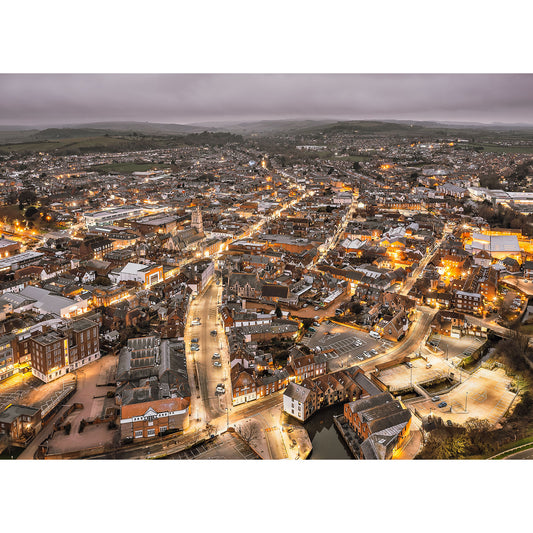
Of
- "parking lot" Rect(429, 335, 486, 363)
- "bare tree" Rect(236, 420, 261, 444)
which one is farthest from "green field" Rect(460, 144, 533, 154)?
"bare tree" Rect(236, 420, 261, 444)

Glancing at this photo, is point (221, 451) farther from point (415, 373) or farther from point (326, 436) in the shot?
point (415, 373)


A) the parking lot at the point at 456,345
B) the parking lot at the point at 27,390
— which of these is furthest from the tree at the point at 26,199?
the parking lot at the point at 456,345

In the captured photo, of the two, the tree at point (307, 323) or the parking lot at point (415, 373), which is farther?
the tree at point (307, 323)

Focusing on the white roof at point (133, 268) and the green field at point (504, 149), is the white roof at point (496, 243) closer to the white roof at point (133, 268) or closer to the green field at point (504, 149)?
the white roof at point (133, 268)

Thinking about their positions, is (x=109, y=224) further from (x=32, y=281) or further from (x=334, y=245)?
(x=334, y=245)

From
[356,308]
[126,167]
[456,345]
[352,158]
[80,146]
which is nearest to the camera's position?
[456,345]

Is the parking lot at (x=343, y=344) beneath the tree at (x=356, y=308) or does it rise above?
beneath

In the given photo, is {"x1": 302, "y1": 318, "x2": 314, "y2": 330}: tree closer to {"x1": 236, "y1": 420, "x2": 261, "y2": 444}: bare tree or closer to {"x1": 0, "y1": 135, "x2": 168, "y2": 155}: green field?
{"x1": 236, "y1": 420, "x2": 261, "y2": 444}: bare tree

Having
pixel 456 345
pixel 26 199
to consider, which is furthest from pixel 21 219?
pixel 456 345
